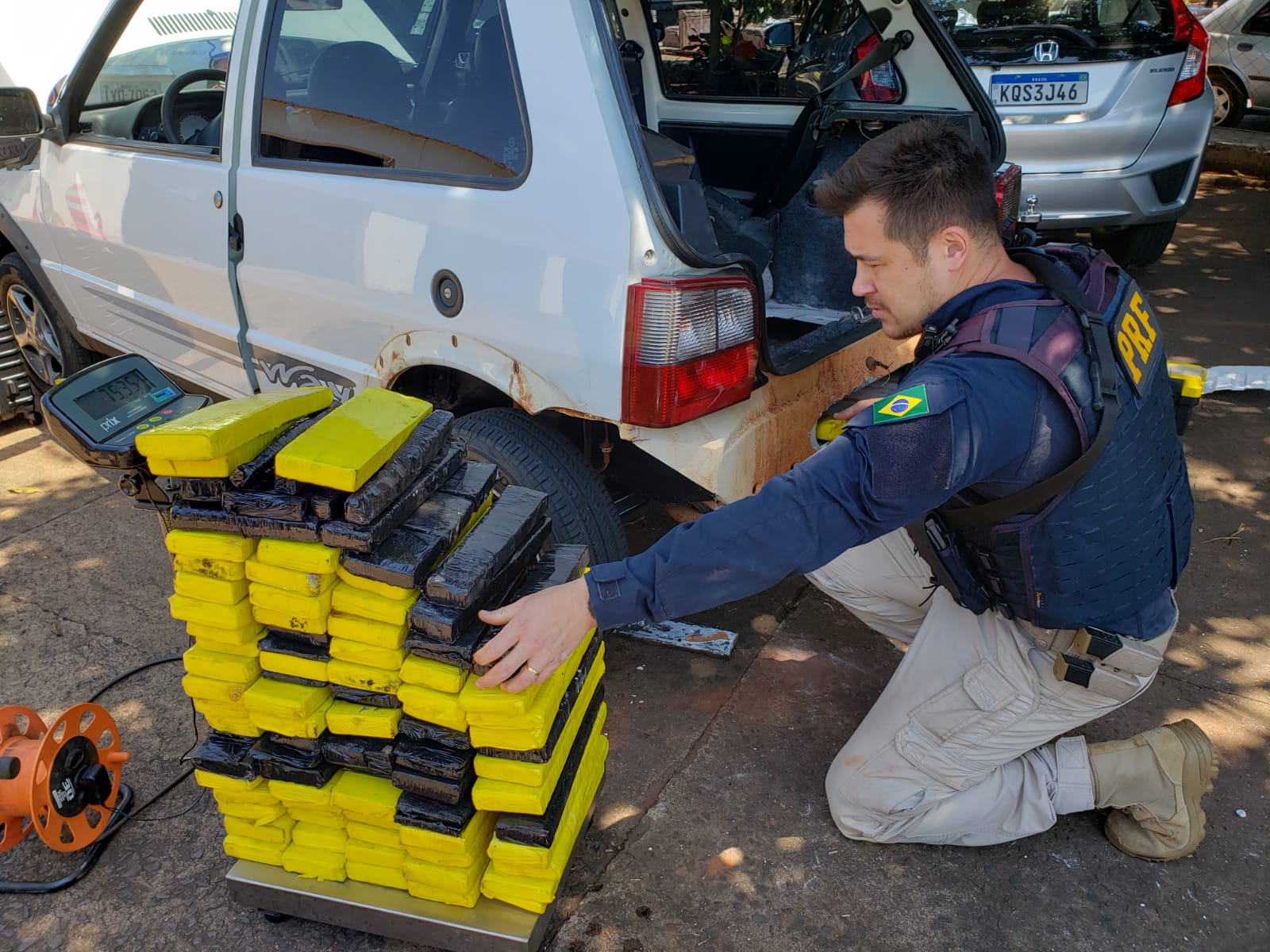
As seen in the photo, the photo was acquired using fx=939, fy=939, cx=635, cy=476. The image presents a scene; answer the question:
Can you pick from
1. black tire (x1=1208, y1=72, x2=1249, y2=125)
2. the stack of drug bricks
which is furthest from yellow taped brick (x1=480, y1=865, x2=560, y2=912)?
black tire (x1=1208, y1=72, x2=1249, y2=125)

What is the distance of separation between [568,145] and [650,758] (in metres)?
1.55

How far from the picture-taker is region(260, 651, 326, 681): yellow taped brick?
69.1 inches

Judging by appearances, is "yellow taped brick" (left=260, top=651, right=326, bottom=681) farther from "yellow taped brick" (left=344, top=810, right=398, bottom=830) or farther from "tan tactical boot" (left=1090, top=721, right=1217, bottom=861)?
"tan tactical boot" (left=1090, top=721, right=1217, bottom=861)

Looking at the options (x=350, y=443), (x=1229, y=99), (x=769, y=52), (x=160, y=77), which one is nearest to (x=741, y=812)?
(x=350, y=443)

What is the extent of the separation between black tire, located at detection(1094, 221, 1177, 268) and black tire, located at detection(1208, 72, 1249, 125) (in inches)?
204

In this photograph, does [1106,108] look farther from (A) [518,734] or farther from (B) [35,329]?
(B) [35,329]

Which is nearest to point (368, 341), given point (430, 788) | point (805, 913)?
point (430, 788)

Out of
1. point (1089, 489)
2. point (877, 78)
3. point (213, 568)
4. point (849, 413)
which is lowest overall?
point (849, 413)

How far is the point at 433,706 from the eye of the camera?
5.52ft

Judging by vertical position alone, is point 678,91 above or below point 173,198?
above

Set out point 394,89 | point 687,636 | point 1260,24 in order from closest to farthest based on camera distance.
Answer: point 394,89 < point 687,636 < point 1260,24

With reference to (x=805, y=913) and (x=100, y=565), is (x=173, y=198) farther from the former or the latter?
(x=805, y=913)

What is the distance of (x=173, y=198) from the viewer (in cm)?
300

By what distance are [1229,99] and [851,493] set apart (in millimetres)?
11010
